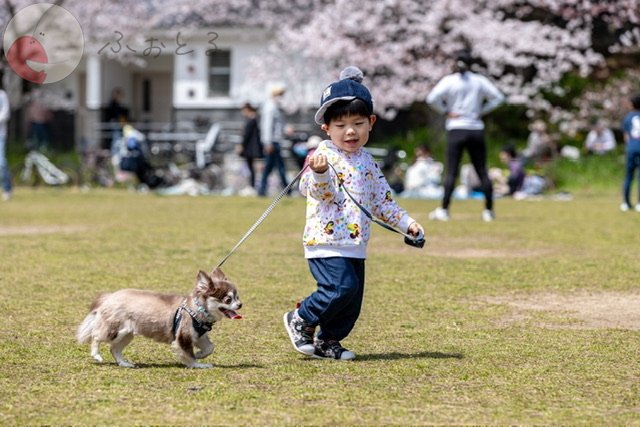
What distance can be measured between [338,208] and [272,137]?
54.4 ft

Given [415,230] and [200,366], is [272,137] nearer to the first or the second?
[415,230]

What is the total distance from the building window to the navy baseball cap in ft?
94.5

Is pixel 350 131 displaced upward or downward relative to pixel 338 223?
upward

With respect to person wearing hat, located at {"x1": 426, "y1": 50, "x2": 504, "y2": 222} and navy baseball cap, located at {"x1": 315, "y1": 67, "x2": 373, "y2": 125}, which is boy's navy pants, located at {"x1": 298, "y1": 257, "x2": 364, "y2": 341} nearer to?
navy baseball cap, located at {"x1": 315, "y1": 67, "x2": 373, "y2": 125}

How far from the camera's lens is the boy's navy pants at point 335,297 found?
5.86 metres

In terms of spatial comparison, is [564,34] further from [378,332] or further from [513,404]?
[513,404]

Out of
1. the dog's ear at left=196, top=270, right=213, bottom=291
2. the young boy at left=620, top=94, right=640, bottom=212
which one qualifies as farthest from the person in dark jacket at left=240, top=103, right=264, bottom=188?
the dog's ear at left=196, top=270, right=213, bottom=291

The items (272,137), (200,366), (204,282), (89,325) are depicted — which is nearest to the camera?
(204,282)

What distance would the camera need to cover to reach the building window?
Answer: 3456 centimetres

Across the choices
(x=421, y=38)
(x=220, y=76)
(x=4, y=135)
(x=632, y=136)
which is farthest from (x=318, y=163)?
(x=220, y=76)

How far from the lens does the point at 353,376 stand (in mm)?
5523

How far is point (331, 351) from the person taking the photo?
19.9 feet

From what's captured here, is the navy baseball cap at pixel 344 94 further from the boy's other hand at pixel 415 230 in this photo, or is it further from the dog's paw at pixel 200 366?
the dog's paw at pixel 200 366

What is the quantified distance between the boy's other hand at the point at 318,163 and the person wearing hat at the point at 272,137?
16521 millimetres
